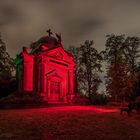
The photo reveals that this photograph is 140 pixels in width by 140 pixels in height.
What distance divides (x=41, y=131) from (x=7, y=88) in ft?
59.1

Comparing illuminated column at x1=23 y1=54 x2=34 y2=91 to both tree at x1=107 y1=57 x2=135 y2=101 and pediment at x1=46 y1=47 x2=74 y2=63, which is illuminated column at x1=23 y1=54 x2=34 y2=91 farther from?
tree at x1=107 y1=57 x2=135 y2=101

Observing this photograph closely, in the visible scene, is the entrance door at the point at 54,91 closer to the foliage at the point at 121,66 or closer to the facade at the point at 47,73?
the facade at the point at 47,73

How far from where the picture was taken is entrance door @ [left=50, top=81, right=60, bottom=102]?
21461 millimetres

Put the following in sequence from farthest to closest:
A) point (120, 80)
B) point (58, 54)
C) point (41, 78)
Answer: point (120, 80)
point (58, 54)
point (41, 78)

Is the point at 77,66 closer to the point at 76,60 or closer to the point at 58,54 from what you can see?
the point at 76,60

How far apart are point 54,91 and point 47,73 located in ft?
A: 8.75

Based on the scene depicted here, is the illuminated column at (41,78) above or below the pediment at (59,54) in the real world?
below

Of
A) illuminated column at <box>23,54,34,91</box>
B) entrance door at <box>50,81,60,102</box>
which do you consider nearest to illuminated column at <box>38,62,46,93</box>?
illuminated column at <box>23,54,34,91</box>

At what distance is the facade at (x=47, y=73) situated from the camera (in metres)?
20.1

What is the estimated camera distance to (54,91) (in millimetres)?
21875

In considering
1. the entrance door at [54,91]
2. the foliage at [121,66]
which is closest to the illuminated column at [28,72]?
the entrance door at [54,91]

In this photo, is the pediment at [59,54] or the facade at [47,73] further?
the pediment at [59,54]

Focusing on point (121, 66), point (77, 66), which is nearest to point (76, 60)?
point (77, 66)

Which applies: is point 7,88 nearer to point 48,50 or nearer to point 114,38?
point 48,50
